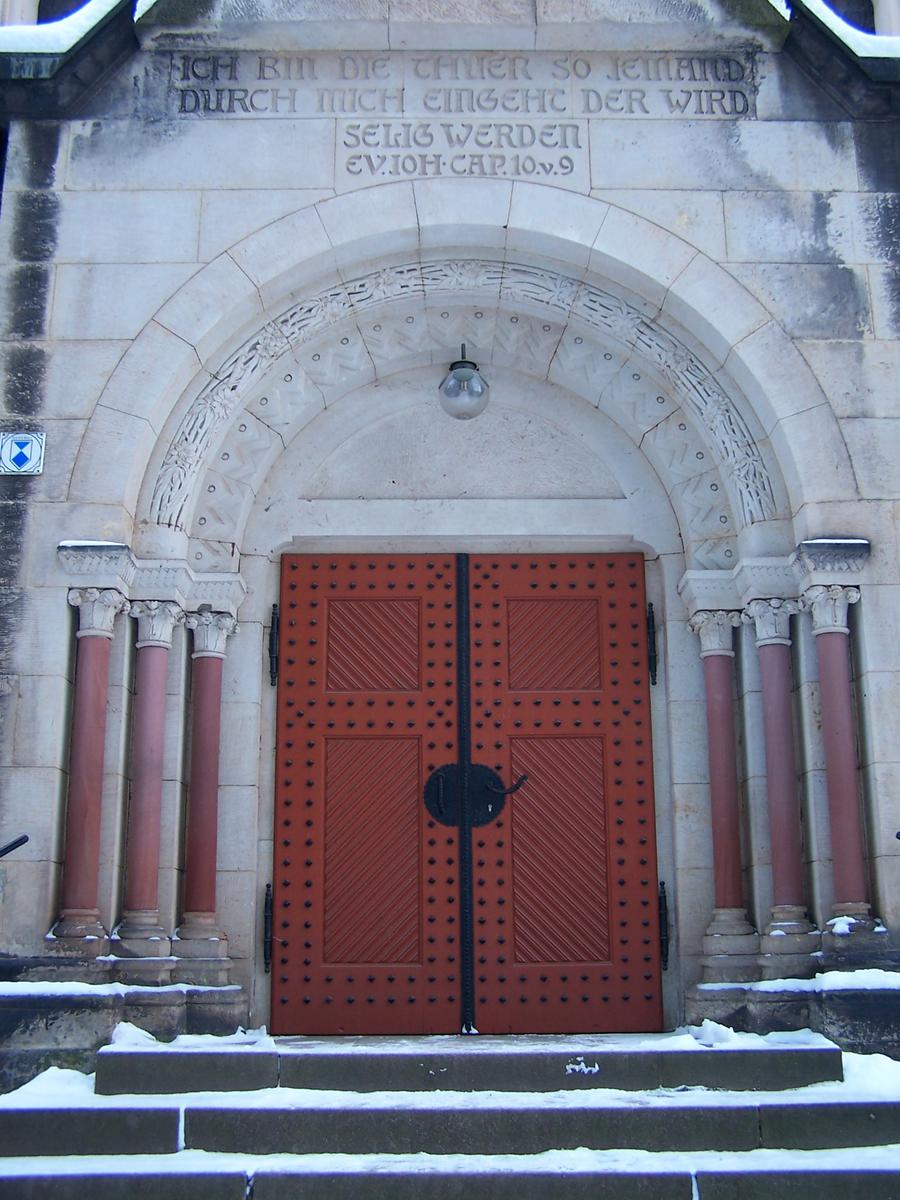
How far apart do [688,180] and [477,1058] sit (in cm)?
513

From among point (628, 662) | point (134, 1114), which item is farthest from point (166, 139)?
point (134, 1114)

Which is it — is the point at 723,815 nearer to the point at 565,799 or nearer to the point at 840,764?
the point at 840,764

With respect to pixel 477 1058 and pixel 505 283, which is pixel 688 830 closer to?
pixel 477 1058

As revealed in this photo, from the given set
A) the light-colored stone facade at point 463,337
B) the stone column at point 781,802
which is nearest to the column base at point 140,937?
the light-colored stone facade at point 463,337

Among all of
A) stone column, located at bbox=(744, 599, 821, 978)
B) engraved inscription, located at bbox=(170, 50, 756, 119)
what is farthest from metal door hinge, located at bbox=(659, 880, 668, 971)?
Result: engraved inscription, located at bbox=(170, 50, 756, 119)

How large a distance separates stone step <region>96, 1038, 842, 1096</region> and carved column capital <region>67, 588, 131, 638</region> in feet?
7.46

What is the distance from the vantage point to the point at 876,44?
8.36 metres

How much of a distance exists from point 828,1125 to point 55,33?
7100mm

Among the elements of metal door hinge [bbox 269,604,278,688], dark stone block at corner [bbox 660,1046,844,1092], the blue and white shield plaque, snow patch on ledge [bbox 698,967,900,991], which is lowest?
dark stone block at corner [bbox 660,1046,844,1092]

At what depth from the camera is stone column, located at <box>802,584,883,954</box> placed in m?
7.23

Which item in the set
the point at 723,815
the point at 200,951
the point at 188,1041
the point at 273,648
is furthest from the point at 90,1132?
the point at 723,815

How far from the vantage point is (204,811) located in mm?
7910

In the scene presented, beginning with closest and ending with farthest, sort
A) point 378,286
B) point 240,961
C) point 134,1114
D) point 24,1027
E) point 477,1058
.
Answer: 1. point 134,1114
2. point 477,1058
3. point 24,1027
4. point 240,961
5. point 378,286

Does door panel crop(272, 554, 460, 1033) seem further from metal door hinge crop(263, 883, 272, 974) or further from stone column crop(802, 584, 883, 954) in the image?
stone column crop(802, 584, 883, 954)
